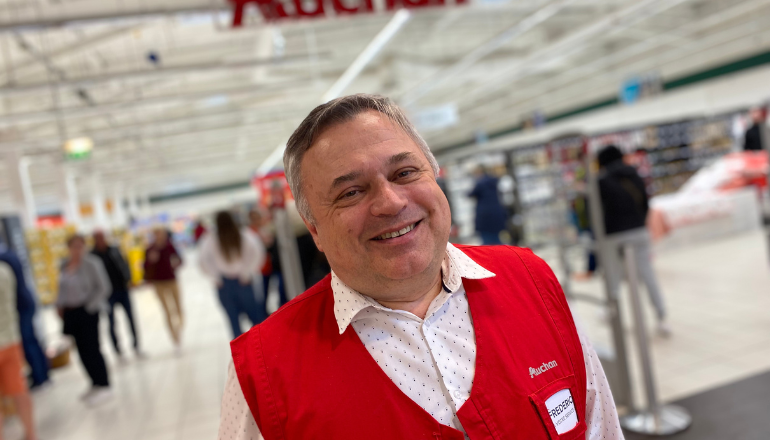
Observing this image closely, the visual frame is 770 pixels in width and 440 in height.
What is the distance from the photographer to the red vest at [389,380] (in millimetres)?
928

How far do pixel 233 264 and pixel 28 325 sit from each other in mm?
2219

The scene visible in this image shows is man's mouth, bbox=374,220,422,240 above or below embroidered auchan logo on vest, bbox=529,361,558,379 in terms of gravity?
above

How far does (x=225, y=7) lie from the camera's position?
6.50m

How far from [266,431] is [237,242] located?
445cm

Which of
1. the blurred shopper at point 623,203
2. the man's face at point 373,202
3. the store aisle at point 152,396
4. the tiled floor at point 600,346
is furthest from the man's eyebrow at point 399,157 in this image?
the blurred shopper at point 623,203

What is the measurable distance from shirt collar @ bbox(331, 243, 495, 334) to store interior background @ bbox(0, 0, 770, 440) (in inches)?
36.4

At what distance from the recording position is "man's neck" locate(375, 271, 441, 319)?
1.07 metres

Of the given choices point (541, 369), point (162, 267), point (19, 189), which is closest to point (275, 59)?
point (162, 267)

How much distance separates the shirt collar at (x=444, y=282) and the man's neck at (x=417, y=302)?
0.10 feet

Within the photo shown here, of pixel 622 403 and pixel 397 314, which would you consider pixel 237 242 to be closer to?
pixel 622 403

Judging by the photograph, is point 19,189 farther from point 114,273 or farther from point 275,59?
point 114,273

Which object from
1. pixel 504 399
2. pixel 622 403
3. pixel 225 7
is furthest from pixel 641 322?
pixel 225 7

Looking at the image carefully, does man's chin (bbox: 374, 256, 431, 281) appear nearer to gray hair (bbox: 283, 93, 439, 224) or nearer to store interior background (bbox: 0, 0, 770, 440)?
gray hair (bbox: 283, 93, 439, 224)

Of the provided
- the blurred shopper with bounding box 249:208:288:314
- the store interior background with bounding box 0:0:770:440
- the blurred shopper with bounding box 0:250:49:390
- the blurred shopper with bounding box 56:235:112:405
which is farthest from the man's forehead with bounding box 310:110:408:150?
the blurred shopper with bounding box 56:235:112:405
